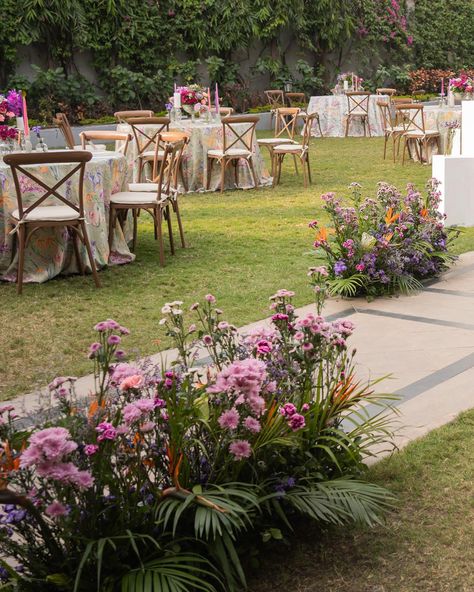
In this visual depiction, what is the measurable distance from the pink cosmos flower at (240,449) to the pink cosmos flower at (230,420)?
51 millimetres

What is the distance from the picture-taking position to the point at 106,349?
221 cm

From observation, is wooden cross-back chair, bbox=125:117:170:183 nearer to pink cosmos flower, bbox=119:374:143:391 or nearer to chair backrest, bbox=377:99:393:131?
chair backrest, bbox=377:99:393:131

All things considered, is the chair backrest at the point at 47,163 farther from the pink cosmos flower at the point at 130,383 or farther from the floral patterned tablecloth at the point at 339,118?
the floral patterned tablecloth at the point at 339,118

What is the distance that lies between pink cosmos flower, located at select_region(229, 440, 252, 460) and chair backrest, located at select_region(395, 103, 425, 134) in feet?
30.3

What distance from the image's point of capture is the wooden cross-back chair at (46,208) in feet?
16.9

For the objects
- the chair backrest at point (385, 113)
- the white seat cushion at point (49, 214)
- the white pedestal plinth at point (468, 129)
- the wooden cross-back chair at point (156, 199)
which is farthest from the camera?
the chair backrest at point (385, 113)

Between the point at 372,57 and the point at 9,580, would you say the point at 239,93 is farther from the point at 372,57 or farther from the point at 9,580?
the point at 9,580

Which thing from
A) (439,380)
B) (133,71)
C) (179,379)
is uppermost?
(133,71)

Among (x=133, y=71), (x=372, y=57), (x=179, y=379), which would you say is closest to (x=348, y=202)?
(x=179, y=379)

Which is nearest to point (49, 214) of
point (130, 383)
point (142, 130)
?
point (130, 383)

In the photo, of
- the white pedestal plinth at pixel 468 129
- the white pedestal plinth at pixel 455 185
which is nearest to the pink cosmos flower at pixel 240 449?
the white pedestal plinth at pixel 455 185

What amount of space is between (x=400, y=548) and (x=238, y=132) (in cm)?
747

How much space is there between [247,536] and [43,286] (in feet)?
11.8

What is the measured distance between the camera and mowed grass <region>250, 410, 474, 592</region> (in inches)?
86.5
